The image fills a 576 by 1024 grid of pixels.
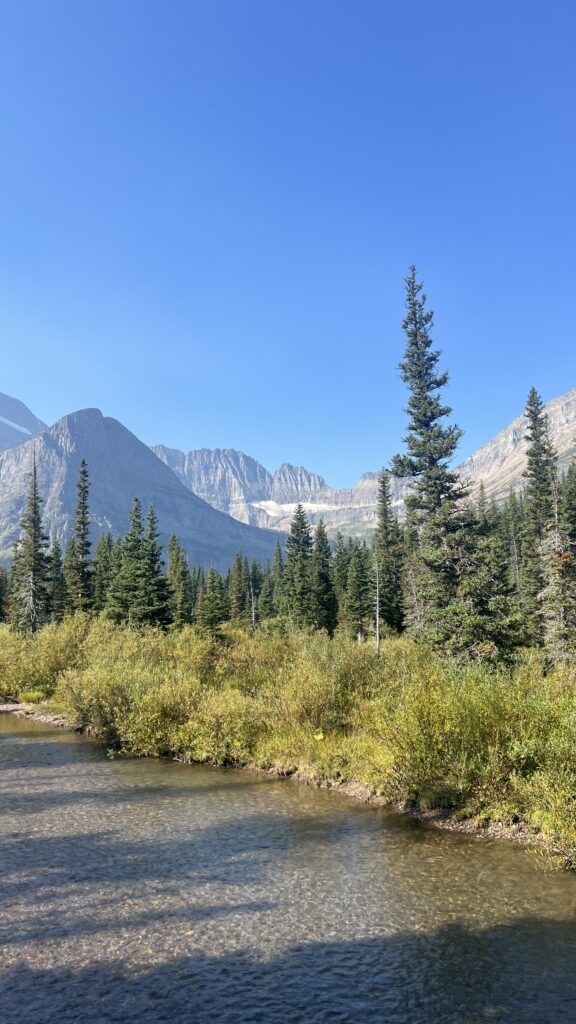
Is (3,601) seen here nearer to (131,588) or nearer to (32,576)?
(32,576)

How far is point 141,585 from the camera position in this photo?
227 ft

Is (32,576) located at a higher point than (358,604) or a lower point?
higher

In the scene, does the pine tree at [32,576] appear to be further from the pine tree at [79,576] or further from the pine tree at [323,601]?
the pine tree at [323,601]

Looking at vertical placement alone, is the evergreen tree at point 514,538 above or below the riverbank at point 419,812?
above

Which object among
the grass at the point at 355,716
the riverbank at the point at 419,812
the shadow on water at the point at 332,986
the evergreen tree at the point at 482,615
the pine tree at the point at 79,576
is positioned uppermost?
the pine tree at the point at 79,576

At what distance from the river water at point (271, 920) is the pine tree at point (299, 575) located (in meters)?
61.9

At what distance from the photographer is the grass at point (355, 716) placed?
1788 centimetres

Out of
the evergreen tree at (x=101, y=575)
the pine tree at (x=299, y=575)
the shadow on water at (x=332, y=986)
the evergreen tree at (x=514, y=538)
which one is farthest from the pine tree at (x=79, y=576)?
the shadow on water at (x=332, y=986)

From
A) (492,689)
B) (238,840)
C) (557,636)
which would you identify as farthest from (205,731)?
(557,636)

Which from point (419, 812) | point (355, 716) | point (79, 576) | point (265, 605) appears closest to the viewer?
point (419, 812)

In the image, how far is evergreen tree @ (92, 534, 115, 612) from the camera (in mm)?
87500

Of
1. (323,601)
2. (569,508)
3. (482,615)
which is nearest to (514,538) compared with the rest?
(569,508)

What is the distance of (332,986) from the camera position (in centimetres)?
1066

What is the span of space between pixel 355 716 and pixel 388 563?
78.5 m
